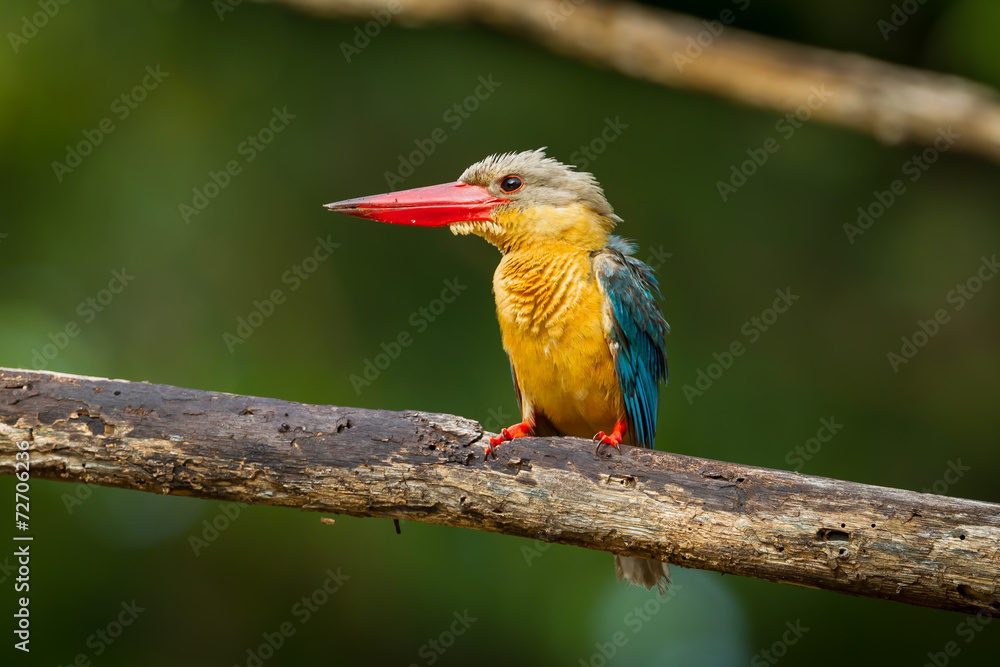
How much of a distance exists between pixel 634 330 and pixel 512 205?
786mm

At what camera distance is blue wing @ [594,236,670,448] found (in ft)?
11.4

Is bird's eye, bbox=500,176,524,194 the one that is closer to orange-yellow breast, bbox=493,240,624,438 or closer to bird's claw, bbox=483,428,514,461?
orange-yellow breast, bbox=493,240,624,438

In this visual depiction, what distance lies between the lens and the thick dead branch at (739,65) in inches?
204

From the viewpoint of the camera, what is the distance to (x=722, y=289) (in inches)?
237

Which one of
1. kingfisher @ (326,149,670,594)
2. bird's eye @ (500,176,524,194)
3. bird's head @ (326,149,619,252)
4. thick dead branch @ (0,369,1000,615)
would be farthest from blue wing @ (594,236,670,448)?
thick dead branch @ (0,369,1000,615)

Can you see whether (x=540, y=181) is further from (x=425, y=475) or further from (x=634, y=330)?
(x=425, y=475)

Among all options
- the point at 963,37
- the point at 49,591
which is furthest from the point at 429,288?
the point at 963,37

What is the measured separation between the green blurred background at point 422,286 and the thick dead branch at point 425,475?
242cm

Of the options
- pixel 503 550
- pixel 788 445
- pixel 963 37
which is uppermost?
pixel 963 37

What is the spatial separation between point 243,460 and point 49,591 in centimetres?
312

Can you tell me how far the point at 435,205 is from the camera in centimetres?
378

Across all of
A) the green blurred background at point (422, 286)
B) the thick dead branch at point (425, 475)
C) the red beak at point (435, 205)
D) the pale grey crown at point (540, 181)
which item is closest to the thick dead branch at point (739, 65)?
the green blurred background at point (422, 286)

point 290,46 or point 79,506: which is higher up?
point 290,46

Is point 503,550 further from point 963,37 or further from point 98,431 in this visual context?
point 963,37
